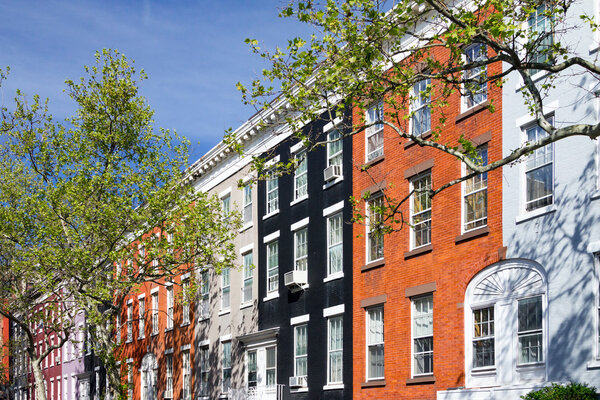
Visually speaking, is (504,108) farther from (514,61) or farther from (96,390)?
(96,390)

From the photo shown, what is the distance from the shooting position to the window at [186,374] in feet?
135

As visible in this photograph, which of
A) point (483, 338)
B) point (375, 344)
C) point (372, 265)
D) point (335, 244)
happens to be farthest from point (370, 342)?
point (483, 338)

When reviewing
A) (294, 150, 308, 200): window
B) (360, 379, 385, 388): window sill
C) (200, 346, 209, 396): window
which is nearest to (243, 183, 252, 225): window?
(294, 150, 308, 200): window

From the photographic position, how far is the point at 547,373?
19984mm

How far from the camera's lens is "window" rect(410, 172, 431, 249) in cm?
2516

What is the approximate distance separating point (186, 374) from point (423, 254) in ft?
66.1

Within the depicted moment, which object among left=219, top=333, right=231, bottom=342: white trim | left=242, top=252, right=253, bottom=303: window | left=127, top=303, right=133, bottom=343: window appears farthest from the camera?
left=127, top=303, right=133, bottom=343: window

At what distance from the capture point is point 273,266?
34.8 metres

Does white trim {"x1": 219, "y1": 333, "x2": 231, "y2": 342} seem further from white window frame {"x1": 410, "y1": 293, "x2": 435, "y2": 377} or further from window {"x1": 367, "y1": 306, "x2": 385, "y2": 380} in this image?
white window frame {"x1": 410, "y1": 293, "x2": 435, "y2": 377}

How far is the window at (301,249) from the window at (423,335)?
7.48 metres

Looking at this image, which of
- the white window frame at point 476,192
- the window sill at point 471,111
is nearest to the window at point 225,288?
the white window frame at point 476,192

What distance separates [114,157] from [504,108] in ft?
66.9

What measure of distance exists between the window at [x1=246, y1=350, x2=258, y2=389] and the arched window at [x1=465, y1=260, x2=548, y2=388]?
539 inches

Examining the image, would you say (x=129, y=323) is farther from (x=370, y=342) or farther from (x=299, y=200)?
(x=370, y=342)
